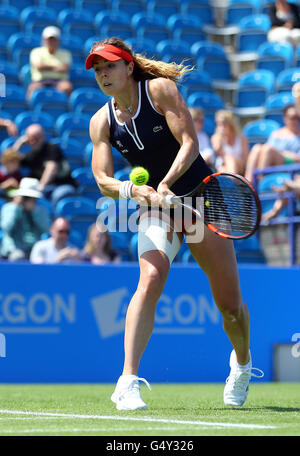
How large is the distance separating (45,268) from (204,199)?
287 centimetres

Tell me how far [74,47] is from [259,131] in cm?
291

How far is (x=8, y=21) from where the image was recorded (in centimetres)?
1220

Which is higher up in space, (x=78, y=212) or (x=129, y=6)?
(x=129, y=6)

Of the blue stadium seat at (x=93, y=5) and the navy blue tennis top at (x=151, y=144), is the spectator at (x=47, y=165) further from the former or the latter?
the navy blue tennis top at (x=151, y=144)

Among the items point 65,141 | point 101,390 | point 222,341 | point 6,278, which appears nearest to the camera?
point 101,390

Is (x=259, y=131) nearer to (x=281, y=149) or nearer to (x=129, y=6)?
(x=281, y=149)

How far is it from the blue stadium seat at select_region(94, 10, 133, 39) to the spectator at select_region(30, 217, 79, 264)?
5197 mm

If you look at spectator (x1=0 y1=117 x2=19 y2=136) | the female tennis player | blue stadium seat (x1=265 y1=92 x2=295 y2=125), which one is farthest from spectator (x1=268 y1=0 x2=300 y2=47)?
the female tennis player

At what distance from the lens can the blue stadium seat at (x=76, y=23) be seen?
40.8 ft

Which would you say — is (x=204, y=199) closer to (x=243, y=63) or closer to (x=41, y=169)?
(x=41, y=169)

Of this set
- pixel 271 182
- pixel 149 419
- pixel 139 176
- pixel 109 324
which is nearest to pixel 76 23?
pixel 271 182

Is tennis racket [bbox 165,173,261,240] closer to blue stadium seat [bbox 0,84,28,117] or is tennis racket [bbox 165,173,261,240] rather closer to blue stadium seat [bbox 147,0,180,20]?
blue stadium seat [bbox 0,84,28,117]

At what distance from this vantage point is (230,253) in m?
4.63
